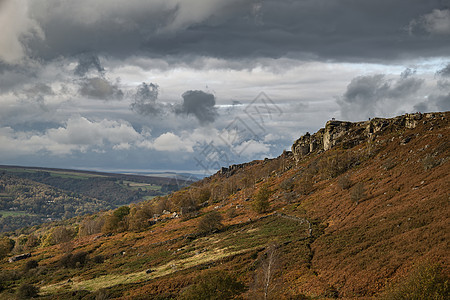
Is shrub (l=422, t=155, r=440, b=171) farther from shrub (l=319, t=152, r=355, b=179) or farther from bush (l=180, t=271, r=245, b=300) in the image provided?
bush (l=180, t=271, r=245, b=300)

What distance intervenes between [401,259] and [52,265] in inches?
4342

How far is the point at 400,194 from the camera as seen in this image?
Answer: 66.0 meters

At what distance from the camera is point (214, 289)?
3441 centimetres

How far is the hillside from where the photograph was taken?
35250mm

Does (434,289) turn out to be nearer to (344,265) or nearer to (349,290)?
(349,290)

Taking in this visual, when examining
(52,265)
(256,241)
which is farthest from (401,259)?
(52,265)

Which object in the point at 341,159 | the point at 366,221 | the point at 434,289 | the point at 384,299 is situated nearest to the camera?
the point at 434,289

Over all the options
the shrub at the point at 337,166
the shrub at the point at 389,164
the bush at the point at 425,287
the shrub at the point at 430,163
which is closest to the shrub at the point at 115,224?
the shrub at the point at 337,166

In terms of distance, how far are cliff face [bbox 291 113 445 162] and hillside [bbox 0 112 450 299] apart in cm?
120

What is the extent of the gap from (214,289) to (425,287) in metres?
22.8

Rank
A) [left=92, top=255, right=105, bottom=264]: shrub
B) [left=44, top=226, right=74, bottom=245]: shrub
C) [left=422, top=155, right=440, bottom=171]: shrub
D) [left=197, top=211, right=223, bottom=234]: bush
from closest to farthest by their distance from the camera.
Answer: [left=422, top=155, right=440, bottom=171]: shrub
[left=92, top=255, right=105, bottom=264]: shrub
[left=197, top=211, right=223, bottom=234]: bush
[left=44, top=226, right=74, bottom=245]: shrub

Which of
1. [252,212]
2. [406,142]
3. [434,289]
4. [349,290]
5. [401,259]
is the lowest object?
[252,212]

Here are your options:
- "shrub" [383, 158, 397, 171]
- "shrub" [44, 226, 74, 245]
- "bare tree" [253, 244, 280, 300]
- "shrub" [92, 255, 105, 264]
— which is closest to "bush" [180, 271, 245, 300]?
"bare tree" [253, 244, 280, 300]

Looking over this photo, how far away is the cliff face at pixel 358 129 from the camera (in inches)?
5106
